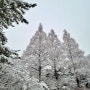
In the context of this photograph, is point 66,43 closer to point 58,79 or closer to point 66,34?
Result: point 66,34

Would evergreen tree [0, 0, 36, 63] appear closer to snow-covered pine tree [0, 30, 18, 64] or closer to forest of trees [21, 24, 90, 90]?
snow-covered pine tree [0, 30, 18, 64]

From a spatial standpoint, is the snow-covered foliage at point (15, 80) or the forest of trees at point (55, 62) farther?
the forest of trees at point (55, 62)

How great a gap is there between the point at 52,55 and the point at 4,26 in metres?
15.0

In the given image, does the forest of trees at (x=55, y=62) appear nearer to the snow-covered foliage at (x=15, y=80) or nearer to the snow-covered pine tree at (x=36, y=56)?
the snow-covered pine tree at (x=36, y=56)

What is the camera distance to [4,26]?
6.64 m

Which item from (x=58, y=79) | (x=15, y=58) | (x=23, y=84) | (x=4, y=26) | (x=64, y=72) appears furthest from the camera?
(x=64, y=72)

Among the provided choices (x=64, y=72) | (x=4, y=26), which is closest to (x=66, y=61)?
(x=64, y=72)

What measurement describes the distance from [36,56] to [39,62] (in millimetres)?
784

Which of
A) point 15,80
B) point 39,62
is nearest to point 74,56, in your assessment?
point 39,62

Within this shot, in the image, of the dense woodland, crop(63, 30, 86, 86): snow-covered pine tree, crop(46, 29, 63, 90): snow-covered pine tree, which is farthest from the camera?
crop(63, 30, 86, 86): snow-covered pine tree

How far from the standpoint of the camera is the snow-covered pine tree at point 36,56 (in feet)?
60.1

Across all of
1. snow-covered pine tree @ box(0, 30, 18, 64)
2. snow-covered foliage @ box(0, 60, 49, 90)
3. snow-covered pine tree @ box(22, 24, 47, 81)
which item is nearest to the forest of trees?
snow-covered pine tree @ box(22, 24, 47, 81)

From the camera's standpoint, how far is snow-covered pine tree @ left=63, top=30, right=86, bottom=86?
23881mm

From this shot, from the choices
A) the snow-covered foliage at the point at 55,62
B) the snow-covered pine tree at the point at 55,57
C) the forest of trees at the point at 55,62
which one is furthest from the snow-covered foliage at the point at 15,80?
the snow-covered pine tree at the point at 55,57
